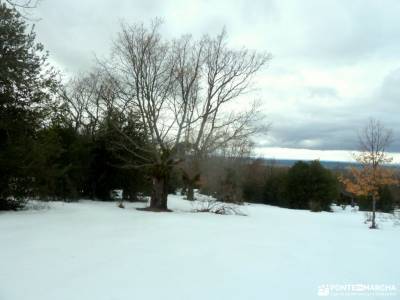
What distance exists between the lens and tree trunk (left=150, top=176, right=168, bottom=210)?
700 inches

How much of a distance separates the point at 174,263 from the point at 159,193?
37.5 ft

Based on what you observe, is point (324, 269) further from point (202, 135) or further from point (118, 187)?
point (118, 187)

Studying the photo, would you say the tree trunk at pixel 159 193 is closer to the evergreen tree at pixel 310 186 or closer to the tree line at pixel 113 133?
the tree line at pixel 113 133

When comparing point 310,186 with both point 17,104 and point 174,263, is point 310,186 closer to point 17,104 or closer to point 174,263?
point 17,104

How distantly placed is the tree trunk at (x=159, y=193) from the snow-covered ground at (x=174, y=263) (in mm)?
7073

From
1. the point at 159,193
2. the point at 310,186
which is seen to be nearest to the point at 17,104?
the point at 159,193

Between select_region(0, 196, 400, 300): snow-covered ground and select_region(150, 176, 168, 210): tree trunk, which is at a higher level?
select_region(150, 176, 168, 210): tree trunk

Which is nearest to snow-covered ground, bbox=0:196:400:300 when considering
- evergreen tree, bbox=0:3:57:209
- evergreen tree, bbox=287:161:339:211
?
evergreen tree, bbox=0:3:57:209

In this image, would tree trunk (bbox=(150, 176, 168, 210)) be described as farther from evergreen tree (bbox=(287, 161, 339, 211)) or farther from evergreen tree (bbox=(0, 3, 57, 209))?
evergreen tree (bbox=(287, 161, 339, 211))

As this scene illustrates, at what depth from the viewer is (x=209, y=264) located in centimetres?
655

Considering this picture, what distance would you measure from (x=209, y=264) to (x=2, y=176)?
9.09 meters

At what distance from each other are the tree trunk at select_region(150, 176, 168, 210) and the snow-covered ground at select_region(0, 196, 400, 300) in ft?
23.2

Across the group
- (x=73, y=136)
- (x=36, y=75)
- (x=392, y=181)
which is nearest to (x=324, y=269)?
(x=392, y=181)

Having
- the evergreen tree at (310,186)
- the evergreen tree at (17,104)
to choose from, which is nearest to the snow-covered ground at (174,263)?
the evergreen tree at (17,104)
